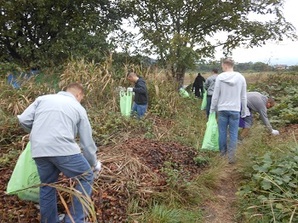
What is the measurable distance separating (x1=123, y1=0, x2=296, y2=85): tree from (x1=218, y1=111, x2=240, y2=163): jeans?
5569 mm

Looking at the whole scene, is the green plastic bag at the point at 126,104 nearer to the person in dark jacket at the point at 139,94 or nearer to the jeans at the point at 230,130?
the person in dark jacket at the point at 139,94

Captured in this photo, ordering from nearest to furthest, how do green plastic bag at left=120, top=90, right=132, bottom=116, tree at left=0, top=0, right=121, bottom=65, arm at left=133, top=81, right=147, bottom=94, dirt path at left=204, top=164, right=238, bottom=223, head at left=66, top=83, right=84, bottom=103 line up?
1. head at left=66, top=83, right=84, bottom=103
2. dirt path at left=204, top=164, right=238, bottom=223
3. arm at left=133, top=81, right=147, bottom=94
4. green plastic bag at left=120, top=90, right=132, bottom=116
5. tree at left=0, top=0, right=121, bottom=65

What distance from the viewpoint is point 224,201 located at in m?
3.90

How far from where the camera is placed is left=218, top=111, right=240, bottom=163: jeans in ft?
16.5

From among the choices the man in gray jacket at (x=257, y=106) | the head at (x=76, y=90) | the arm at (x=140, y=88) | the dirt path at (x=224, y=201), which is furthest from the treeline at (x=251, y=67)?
the head at (x=76, y=90)

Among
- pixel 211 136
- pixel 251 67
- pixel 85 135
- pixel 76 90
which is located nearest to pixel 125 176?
pixel 85 135

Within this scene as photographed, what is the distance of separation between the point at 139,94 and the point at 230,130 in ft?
7.74

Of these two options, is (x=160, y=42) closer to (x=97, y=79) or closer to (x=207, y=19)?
(x=207, y=19)

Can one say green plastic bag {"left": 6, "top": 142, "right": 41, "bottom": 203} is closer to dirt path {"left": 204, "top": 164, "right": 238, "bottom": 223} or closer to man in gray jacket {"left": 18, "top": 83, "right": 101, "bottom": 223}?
man in gray jacket {"left": 18, "top": 83, "right": 101, "bottom": 223}

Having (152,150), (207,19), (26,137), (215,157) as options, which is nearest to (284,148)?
(215,157)

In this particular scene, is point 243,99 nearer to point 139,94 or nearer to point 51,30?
point 139,94

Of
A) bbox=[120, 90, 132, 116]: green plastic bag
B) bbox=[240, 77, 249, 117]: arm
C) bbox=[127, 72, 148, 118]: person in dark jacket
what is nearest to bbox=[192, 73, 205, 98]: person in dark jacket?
bbox=[127, 72, 148, 118]: person in dark jacket

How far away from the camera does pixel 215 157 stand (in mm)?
4980

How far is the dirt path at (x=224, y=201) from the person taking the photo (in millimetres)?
3524
